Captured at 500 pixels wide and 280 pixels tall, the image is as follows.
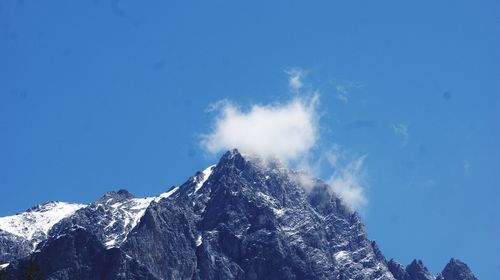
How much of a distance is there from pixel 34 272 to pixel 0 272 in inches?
100

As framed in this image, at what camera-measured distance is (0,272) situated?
75.9 metres

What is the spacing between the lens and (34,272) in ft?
250
